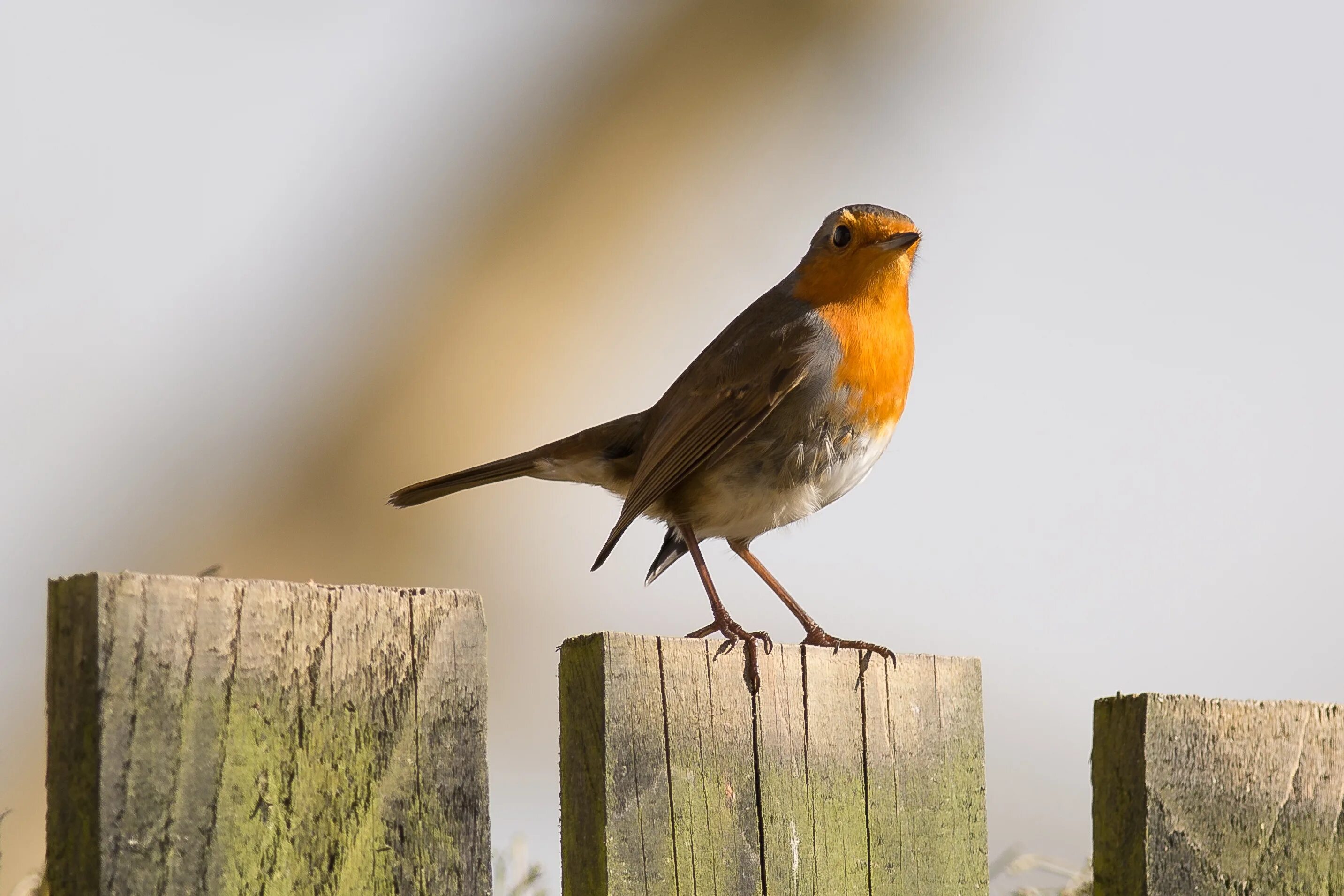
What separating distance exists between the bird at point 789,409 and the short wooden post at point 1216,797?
1493mm

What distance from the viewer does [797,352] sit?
378 centimetres

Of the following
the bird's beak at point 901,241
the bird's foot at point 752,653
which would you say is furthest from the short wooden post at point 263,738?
the bird's beak at point 901,241

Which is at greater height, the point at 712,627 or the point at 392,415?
the point at 392,415

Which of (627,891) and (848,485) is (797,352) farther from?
(627,891)

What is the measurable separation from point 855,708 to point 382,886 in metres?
0.78

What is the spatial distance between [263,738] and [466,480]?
249 centimetres

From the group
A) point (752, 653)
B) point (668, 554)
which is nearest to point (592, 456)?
point (668, 554)

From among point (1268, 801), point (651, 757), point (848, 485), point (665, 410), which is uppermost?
point (665, 410)

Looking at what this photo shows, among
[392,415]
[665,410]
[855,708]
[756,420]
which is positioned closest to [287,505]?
[392,415]

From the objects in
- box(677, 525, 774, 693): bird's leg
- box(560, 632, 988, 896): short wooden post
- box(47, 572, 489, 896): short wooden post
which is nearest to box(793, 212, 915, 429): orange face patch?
box(677, 525, 774, 693): bird's leg

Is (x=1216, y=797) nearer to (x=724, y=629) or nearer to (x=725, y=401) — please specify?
(x=724, y=629)

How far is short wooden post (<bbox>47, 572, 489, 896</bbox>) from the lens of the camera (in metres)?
1.39

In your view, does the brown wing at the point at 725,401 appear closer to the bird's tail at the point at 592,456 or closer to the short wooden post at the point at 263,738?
the bird's tail at the point at 592,456

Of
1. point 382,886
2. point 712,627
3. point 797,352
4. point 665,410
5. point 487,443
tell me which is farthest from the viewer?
point 487,443
